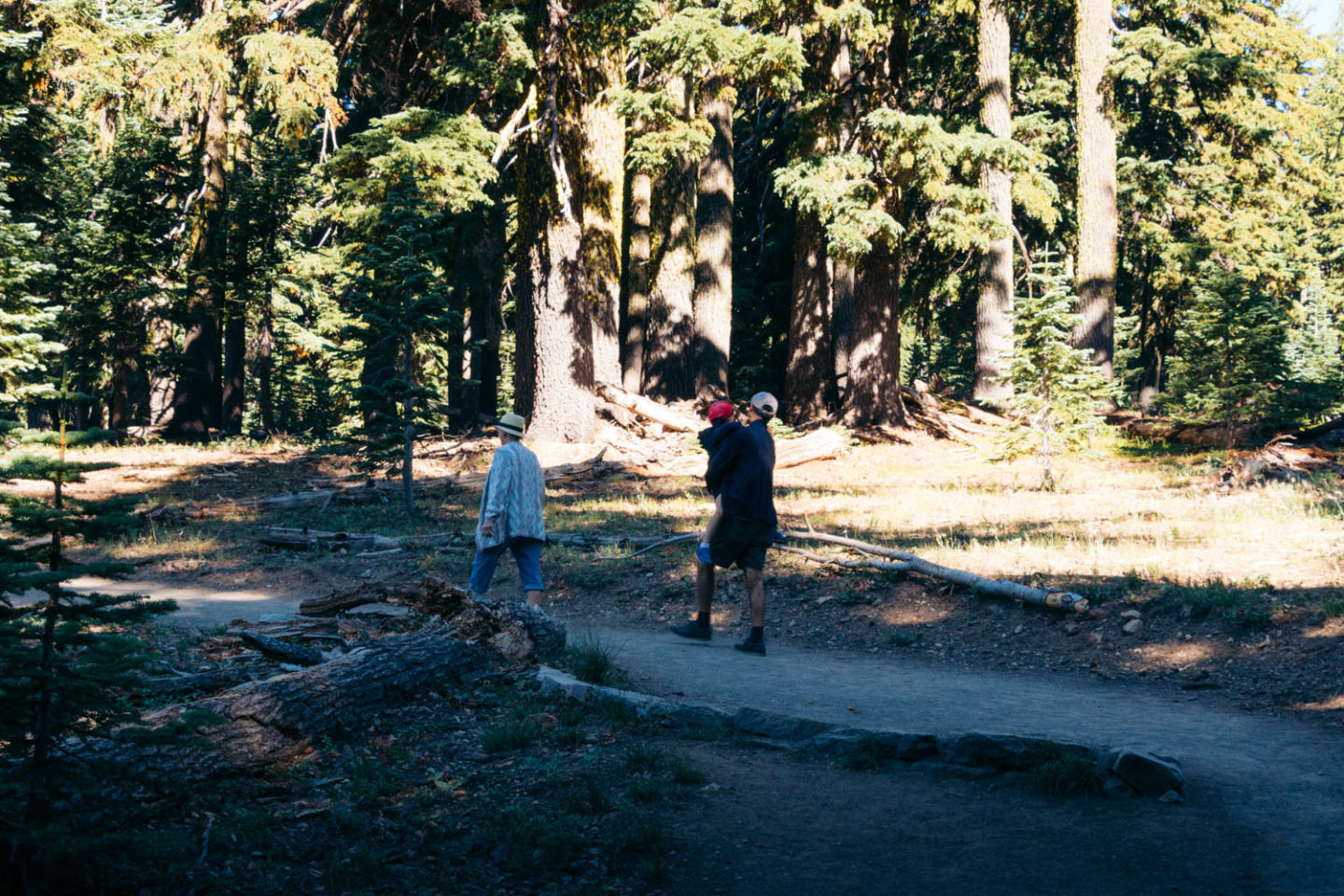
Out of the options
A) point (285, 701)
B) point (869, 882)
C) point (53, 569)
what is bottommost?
point (869, 882)

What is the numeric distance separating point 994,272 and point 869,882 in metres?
22.2

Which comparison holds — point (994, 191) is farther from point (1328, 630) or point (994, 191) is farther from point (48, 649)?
point (48, 649)

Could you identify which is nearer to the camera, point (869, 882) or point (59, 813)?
point (59, 813)

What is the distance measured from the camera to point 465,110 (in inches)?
763

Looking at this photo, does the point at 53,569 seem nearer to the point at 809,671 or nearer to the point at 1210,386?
the point at 809,671

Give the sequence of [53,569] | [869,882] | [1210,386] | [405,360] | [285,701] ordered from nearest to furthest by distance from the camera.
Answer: [53,569] → [869,882] → [285,701] → [405,360] → [1210,386]

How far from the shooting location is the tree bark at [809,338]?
24.5 metres

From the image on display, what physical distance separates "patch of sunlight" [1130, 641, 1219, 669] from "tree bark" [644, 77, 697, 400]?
15.7 meters

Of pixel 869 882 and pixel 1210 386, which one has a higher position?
pixel 1210 386

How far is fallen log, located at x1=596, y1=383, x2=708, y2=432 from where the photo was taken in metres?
20.8

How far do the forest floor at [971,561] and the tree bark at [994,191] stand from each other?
6.10 metres

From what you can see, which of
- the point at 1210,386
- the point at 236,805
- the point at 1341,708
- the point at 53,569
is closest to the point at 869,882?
the point at 236,805

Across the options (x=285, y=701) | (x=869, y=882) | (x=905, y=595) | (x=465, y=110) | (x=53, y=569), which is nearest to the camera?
(x=53, y=569)

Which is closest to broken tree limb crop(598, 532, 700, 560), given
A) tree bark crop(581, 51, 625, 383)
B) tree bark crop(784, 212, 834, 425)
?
tree bark crop(581, 51, 625, 383)
